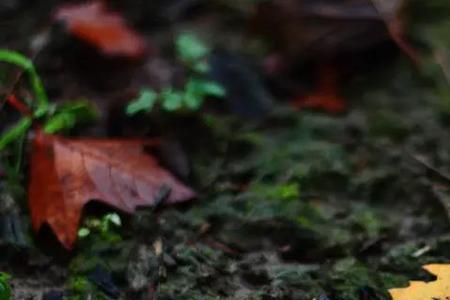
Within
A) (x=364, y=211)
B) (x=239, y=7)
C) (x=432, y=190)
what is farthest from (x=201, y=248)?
(x=239, y=7)

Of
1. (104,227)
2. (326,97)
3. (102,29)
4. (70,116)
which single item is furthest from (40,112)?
(326,97)

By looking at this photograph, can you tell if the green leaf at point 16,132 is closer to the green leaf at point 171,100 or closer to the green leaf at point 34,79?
the green leaf at point 34,79

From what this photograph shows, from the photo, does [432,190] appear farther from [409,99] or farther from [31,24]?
[31,24]

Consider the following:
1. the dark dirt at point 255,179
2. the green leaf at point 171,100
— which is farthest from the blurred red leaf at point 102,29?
the green leaf at point 171,100

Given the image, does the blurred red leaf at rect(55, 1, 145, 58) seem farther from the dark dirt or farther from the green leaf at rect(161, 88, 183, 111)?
the green leaf at rect(161, 88, 183, 111)

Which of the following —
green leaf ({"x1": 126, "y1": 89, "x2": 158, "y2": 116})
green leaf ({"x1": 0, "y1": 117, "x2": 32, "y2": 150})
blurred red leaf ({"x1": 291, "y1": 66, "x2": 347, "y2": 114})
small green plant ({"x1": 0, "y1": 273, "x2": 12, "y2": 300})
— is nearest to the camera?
small green plant ({"x1": 0, "y1": 273, "x2": 12, "y2": 300})

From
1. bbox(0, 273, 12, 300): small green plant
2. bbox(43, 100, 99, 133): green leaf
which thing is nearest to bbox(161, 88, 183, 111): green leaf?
bbox(43, 100, 99, 133): green leaf

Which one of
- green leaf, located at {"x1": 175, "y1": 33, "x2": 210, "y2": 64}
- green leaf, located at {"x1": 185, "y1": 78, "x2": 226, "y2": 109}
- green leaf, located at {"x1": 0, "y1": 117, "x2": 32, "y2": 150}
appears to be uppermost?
green leaf, located at {"x1": 175, "y1": 33, "x2": 210, "y2": 64}
